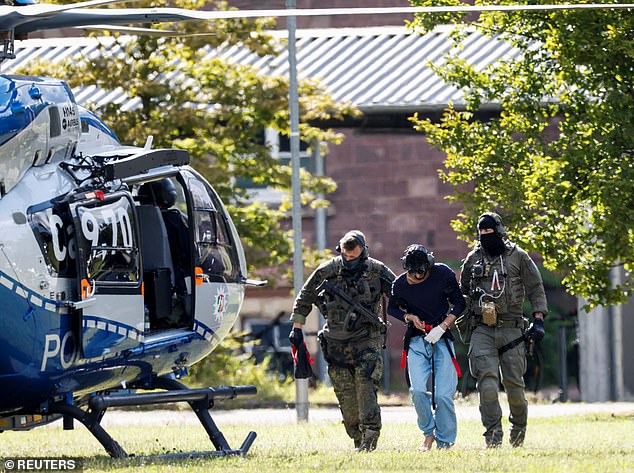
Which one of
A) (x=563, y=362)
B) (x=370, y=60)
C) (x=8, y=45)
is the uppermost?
(x=370, y=60)

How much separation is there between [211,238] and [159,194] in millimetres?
622

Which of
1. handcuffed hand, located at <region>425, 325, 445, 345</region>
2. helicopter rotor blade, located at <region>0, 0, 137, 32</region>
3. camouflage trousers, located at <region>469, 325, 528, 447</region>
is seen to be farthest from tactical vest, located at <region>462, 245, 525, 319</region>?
helicopter rotor blade, located at <region>0, 0, 137, 32</region>

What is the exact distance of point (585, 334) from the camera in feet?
82.4

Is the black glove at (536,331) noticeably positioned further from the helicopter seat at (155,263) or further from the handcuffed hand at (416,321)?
the helicopter seat at (155,263)

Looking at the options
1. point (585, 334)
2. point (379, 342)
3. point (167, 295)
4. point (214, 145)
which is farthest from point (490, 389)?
point (585, 334)

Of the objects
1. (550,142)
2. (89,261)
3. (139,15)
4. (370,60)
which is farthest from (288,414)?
(139,15)

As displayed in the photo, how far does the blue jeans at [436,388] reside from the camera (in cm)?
1200

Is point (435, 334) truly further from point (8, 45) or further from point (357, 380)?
point (8, 45)

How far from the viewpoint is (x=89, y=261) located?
10.6 metres

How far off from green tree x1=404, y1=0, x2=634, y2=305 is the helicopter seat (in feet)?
24.5

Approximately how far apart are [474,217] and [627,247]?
1.99 m

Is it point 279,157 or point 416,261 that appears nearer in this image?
point 416,261

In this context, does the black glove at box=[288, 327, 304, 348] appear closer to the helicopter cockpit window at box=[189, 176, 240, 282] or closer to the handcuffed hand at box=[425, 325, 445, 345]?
the helicopter cockpit window at box=[189, 176, 240, 282]

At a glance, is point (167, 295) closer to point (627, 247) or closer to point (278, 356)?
point (627, 247)
